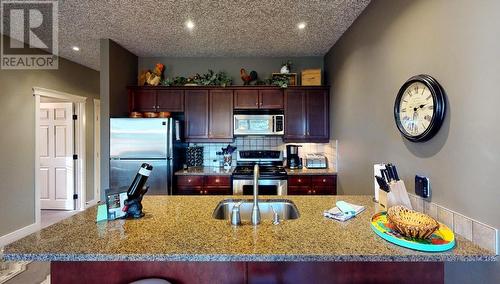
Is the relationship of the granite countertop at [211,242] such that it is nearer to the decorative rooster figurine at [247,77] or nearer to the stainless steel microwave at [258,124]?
the stainless steel microwave at [258,124]

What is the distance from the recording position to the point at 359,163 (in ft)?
8.67

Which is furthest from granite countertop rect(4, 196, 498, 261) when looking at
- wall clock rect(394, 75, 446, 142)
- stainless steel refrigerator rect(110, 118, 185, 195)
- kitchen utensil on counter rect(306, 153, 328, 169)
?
kitchen utensil on counter rect(306, 153, 328, 169)

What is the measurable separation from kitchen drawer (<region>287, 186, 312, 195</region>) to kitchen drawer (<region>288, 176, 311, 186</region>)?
4 centimetres

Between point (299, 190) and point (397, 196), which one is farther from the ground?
point (397, 196)

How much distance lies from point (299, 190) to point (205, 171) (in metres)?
1.36

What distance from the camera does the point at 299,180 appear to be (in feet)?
11.4

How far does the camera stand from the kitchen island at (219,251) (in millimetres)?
1068

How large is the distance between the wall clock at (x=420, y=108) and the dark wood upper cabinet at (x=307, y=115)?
1930mm

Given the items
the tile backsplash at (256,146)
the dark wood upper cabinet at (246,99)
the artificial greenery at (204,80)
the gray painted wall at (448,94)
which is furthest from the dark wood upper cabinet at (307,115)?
the gray painted wall at (448,94)

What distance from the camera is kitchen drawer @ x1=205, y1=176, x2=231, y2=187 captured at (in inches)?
137

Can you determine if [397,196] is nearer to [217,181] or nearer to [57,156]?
[217,181]

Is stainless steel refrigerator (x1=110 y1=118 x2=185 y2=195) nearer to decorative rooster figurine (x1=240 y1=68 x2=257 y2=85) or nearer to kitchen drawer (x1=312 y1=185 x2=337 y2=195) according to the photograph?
decorative rooster figurine (x1=240 y1=68 x2=257 y2=85)

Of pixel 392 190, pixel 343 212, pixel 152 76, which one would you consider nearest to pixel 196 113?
pixel 152 76

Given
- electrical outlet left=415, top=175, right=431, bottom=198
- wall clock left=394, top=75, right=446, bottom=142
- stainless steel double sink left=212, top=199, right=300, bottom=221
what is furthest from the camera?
stainless steel double sink left=212, top=199, right=300, bottom=221
